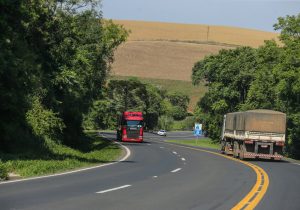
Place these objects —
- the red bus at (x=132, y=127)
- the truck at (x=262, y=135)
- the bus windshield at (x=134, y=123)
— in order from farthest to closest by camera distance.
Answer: the red bus at (x=132, y=127), the bus windshield at (x=134, y=123), the truck at (x=262, y=135)

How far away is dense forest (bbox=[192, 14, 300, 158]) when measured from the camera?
45.6 meters

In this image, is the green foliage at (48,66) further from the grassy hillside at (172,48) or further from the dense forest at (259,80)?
the grassy hillside at (172,48)

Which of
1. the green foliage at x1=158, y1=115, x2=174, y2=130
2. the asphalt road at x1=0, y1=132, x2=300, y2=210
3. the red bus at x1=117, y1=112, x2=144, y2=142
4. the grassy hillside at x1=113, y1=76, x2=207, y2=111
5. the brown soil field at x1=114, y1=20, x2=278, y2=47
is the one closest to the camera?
the asphalt road at x1=0, y1=132, x2=300, y2=210

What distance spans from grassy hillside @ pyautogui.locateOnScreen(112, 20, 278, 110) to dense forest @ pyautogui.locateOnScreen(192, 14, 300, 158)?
136ft

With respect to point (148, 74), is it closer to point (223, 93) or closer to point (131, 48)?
point (131, 48)

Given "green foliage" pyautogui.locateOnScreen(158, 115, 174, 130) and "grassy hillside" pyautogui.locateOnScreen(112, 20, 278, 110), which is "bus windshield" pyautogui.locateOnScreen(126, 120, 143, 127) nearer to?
"grassy hillside" pyautogui.locateOnScreen(112, 20, 278, 110)

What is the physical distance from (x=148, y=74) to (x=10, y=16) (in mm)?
99399

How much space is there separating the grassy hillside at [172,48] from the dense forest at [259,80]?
136 feet

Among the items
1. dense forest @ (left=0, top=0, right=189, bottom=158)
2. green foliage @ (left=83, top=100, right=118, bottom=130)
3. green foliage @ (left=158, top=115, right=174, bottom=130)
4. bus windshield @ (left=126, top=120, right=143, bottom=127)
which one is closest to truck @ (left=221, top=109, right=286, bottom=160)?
dense forest @ (left=0, top=0, right=189, bottom=158)

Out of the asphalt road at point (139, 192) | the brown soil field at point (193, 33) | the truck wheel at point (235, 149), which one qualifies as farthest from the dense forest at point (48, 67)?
the brown soil field at point (193, 33)

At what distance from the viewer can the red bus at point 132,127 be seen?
62250mm

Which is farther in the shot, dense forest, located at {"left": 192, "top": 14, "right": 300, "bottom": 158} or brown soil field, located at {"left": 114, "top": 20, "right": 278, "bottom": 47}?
brown soil field, located at {"left": 114, "top": 20, "right": 278, "bottom": 47}

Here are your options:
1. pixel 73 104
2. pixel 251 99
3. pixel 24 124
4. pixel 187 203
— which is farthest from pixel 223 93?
pixel 187 203

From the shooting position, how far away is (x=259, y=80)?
58.0m
